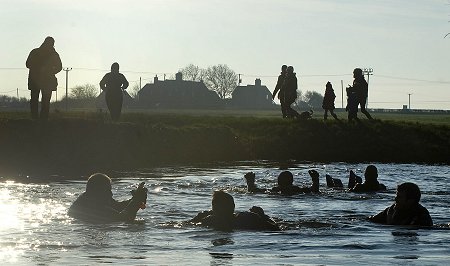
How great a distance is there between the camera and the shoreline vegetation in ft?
98.5

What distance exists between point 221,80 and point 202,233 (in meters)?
166

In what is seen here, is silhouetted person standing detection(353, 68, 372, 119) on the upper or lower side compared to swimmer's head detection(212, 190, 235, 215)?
upper

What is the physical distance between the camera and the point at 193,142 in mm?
35781

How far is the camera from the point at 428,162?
36.5m

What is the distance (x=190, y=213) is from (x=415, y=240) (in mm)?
5130

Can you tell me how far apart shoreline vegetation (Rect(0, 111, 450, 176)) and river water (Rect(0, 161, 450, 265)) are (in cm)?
491

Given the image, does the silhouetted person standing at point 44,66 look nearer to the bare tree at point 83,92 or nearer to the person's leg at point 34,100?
the person's leg at point 34,100

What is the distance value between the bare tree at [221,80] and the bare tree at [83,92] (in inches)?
788

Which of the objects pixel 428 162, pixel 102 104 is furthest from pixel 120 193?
pixel 102 104

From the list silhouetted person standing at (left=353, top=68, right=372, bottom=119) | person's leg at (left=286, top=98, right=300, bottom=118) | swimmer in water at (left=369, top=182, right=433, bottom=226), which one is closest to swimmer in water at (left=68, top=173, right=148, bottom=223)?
swimmer in water at (left=369, top=182, right=433, bottom=226)

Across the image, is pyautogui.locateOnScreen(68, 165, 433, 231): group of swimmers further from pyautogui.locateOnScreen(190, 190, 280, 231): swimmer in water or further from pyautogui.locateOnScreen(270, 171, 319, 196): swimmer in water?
pyautogui.locateOnScreen(270, 171, 319, 196): swimmer in water

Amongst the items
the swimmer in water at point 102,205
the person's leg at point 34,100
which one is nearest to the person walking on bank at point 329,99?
the person's leg at point 34,100

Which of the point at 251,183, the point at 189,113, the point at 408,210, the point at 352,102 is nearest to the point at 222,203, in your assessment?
the point at 408,210

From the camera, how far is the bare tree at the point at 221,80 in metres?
180
